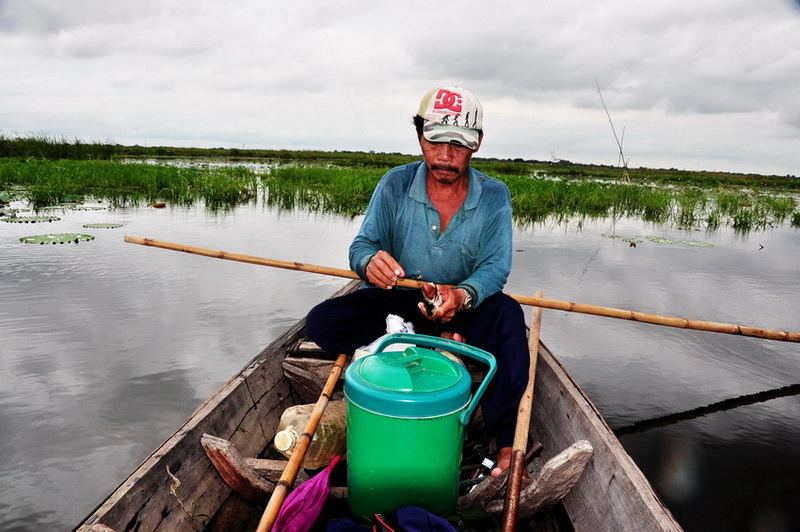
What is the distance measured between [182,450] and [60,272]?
553 centimetres

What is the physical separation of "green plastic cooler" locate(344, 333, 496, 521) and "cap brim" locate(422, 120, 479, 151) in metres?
1.14

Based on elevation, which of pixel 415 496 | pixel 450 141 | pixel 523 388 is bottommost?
pixel 415 496

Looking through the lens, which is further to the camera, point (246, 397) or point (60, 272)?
point (60, 272)

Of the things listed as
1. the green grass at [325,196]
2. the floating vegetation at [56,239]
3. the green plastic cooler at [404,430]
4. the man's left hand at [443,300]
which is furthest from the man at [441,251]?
the green grass at [325,196]

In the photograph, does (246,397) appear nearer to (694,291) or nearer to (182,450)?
(182,450)

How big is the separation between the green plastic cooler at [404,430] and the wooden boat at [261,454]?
1.52 feet

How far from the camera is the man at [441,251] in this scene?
237 centimetres

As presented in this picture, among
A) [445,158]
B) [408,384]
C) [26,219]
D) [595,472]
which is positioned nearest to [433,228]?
[445,158]

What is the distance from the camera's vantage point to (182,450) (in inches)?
71.1

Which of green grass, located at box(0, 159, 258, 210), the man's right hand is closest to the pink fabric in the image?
the man's right hand

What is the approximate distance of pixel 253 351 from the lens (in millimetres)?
4508

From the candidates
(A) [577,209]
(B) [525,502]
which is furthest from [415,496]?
(A) [577,209]

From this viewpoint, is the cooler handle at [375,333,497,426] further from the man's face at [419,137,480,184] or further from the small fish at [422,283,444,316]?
the man's face at [419,137,480,184]

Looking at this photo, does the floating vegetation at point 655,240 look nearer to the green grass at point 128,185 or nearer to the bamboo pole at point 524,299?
the bamboo pole at point 524,299
